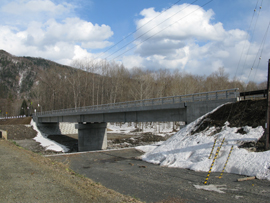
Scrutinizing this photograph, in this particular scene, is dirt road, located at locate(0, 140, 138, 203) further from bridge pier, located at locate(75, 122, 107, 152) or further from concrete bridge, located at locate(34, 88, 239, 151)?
bridge pier, located at locate(75, 122, 107, 152)

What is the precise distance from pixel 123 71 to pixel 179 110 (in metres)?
58.4

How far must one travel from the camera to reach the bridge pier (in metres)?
39.5

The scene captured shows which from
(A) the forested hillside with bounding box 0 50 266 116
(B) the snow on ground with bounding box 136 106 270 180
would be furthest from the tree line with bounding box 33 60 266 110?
(B) the snow on ground with bounding box 136 106 270 180

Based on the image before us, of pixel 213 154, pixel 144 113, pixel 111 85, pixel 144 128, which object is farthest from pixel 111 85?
pixel 213 154

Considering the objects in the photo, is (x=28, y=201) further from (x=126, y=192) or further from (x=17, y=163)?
(x=17, y=163)

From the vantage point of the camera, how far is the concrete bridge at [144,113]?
20.3 meters

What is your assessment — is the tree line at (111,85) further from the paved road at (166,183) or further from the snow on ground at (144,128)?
the paved road at (166,183)

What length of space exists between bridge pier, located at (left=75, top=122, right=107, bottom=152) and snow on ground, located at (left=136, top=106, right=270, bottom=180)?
23770mm

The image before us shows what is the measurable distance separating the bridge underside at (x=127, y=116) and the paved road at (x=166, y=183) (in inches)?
309

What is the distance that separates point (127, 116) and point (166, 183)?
66.5ft

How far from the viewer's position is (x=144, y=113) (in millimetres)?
27859

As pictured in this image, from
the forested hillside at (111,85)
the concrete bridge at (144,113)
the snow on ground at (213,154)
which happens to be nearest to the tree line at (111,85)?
the forested hillside at (111,85)

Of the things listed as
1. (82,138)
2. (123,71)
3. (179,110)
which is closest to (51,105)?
(123,71)

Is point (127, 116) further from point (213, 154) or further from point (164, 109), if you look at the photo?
point (213, 154)
